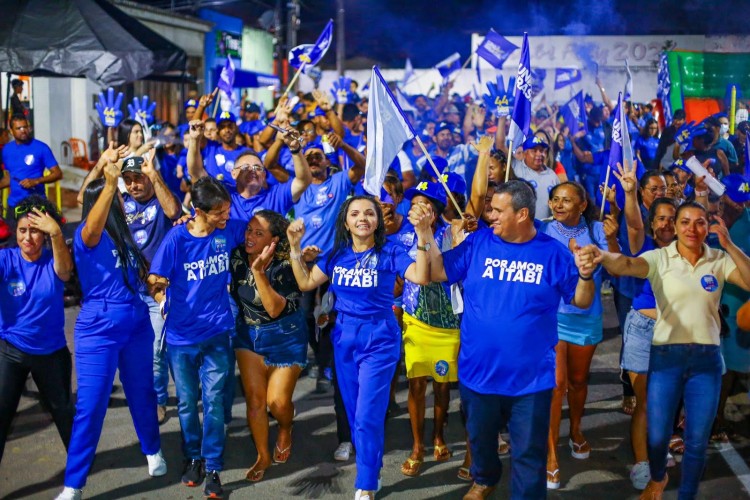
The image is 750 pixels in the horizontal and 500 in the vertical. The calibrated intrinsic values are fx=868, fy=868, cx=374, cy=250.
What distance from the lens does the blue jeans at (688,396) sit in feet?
16.3

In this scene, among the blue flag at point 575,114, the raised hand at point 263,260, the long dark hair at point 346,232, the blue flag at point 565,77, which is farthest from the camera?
the blue flag at point 565,77

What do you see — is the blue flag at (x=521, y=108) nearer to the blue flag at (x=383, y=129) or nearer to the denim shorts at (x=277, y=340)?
the blue flag at (x=383, y=129)

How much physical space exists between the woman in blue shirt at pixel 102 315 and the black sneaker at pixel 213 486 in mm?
718

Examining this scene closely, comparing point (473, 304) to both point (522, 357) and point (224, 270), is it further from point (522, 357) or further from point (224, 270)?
point (224, 270)

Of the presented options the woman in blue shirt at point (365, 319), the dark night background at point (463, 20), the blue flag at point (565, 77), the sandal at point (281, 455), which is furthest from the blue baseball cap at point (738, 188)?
the blue flag at point (565, 77)

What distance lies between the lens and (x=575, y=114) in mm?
14164

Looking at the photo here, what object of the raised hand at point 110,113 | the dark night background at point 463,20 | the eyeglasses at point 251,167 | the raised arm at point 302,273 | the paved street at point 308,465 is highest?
the dark night background at point 463,20

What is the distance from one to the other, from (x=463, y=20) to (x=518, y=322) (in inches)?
1471

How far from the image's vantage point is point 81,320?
5.31 metres

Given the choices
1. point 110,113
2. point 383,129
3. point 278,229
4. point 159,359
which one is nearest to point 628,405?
point 383,129

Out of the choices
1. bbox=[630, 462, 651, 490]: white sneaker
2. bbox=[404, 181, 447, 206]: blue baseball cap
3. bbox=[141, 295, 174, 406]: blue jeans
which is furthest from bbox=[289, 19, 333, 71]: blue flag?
bbox=[630, 462, 651, 490]: white sneaker

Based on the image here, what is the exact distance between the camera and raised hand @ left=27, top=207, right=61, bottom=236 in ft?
16.7

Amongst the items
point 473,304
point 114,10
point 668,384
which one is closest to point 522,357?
point 473,304

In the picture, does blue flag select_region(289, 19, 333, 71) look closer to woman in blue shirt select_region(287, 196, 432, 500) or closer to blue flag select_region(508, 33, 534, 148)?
blue flag select_region(508, 33, 534, 148)
